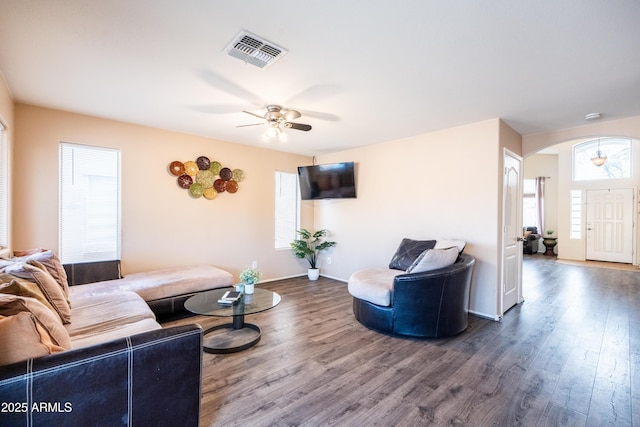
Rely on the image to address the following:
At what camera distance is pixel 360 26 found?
5.71ft

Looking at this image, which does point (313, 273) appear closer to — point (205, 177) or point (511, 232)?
point (205, 177)

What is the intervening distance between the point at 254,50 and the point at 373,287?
99.5 inches

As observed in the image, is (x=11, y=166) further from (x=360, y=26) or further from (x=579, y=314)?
(x=579, y=314)

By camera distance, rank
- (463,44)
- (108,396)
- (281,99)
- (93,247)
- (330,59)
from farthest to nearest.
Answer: (93,247)
(281,99)
(330,59)
(463,44)
(108,396)

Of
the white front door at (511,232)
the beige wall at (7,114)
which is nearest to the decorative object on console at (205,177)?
the beige wall at (7,114)

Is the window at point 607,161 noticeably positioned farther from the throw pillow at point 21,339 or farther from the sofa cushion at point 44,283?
the sofa cushion at point 44,283

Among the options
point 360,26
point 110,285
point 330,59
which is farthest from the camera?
point 110,285

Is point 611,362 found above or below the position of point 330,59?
below

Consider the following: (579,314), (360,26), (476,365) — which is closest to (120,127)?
(360,26)

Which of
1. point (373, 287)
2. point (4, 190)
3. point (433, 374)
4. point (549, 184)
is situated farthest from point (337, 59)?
point (549, 184)

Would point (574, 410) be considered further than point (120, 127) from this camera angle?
No

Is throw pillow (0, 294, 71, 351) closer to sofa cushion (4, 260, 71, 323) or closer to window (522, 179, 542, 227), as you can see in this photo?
sofa cushion (4, 260, 71, 323)

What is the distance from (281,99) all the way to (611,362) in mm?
3878

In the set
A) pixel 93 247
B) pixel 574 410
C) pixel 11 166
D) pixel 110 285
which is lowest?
pixel 574 410
